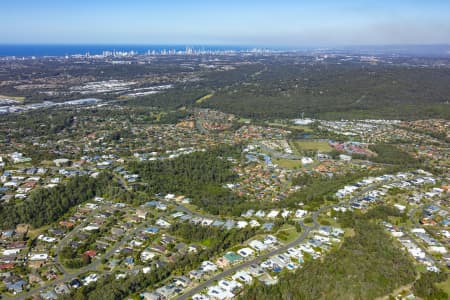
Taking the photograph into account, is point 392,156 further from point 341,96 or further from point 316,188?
point 341,96

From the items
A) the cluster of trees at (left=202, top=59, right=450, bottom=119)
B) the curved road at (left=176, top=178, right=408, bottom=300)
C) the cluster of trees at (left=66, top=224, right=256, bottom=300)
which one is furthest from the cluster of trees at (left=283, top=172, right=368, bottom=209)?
the cluster of trees at (left=202, top=59, right=450, bottom=119)

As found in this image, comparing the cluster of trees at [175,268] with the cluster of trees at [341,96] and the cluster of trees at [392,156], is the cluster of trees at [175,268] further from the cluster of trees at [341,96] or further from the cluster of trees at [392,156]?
the cluster of trees at [341,96]

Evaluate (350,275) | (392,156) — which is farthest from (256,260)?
(392,156)

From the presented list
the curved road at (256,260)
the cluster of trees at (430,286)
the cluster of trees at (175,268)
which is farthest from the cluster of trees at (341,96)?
the cluster of trees at (430,286)

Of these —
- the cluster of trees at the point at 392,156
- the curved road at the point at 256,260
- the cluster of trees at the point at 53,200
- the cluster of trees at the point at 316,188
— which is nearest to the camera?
the curved road at the point at 256,260

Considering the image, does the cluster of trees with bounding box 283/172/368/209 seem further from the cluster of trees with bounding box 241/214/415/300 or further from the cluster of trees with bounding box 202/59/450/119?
the cluster of trees with bounding box 202/59/450/119
